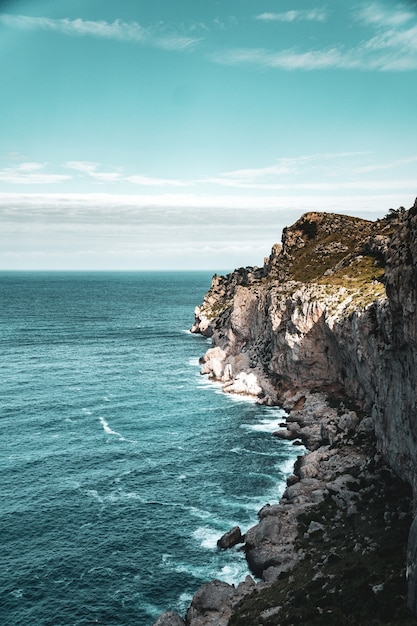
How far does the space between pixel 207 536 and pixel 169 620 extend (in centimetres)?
1639

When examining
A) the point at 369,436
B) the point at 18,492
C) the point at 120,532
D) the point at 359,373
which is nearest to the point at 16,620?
the point at 120,532

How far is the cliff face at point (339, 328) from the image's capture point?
51844 millimetres

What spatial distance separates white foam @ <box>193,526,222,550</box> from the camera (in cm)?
6169

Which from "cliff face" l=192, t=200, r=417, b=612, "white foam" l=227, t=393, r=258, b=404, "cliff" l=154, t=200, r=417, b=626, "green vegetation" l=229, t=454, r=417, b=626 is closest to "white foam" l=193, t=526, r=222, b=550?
"cliff" l=154, t=200, r=417, b=626

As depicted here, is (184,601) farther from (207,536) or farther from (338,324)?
(338,324)

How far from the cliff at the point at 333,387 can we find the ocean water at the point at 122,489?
5581 mm

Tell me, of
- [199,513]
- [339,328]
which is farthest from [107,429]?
[339,328]

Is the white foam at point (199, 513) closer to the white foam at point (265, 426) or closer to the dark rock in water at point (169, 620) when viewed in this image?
the dark rock in water at point (169, 620)

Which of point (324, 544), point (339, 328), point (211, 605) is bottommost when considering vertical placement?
point (211, 605)

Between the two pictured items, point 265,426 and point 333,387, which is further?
point 333,387

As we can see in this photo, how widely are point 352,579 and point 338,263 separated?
313ft

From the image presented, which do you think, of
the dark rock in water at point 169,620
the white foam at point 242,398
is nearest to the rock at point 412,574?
the dark rock in water at point 169,620

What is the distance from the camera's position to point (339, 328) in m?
94.2

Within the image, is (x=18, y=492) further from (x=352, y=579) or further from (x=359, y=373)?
(x=359, y=373)
